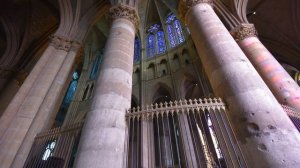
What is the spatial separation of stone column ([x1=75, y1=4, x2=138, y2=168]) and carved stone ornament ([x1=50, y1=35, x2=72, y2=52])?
8.79ft

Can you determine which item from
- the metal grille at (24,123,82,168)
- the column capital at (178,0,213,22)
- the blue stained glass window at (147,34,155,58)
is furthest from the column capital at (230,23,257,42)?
the blue stained glass window at (147,34,155,58)

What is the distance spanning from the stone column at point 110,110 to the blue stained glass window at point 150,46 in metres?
9.07

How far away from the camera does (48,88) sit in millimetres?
6047

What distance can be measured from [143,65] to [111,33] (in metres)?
8.40

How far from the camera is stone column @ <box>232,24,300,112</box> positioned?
5602mm

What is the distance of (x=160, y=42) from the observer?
15.3 meters

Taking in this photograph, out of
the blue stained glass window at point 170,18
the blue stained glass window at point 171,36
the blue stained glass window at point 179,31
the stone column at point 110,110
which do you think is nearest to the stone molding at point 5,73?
the stone column at point 110,110

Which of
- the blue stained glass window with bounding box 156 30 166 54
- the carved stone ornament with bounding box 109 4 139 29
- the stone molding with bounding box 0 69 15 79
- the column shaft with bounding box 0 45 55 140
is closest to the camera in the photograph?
the column shaft with bounding box 0 45 55 140

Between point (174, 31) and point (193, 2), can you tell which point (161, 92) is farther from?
point (193, 2)

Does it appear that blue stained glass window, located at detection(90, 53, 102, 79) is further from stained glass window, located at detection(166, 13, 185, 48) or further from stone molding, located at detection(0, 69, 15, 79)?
stained glass window, located at detection(166, 13, 185, 48)

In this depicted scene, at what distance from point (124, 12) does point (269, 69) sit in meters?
5.25

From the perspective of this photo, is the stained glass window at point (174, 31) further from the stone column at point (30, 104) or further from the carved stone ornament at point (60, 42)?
the stone column at point (30, 104)

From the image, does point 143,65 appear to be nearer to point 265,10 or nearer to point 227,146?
point 265,10

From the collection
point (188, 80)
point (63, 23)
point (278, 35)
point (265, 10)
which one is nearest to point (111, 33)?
point (63, 23)
